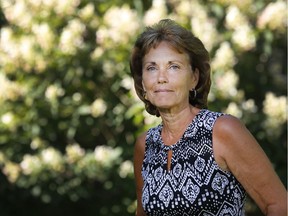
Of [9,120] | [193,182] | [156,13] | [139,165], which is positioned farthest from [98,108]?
[193,182]

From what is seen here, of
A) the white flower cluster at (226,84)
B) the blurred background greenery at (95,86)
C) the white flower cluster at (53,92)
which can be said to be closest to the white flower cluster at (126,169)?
the blurred background greenery at (95,86)

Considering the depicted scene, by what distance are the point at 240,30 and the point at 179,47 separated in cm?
251

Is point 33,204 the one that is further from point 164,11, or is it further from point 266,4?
point 266,4

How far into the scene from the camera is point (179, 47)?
3098 millimetres

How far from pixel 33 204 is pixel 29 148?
0.60 meters

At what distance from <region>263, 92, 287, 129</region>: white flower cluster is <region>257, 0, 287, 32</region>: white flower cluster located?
0.54 m

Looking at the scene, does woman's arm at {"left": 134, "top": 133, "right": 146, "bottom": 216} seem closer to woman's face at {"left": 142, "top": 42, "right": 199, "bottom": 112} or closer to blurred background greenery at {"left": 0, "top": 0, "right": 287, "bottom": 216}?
woman's face at {"left": 142, "top": 42, "right": 199, "bottom": 112}

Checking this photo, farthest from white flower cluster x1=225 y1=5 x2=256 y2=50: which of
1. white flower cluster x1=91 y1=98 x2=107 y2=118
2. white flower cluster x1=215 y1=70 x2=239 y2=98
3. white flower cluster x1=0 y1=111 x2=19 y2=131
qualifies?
white flower cluster x1=0 y1=111 x2=19 y2=131

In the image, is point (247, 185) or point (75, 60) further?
point (75, 60)

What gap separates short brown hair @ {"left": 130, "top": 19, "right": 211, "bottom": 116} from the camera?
10.2 feet

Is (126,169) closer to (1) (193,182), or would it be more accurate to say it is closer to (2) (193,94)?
(2) (193,94)

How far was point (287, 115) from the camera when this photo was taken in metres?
5.43

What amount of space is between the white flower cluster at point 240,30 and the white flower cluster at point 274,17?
117 millimetres

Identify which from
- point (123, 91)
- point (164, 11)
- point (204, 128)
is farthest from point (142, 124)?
point (204, 128)
